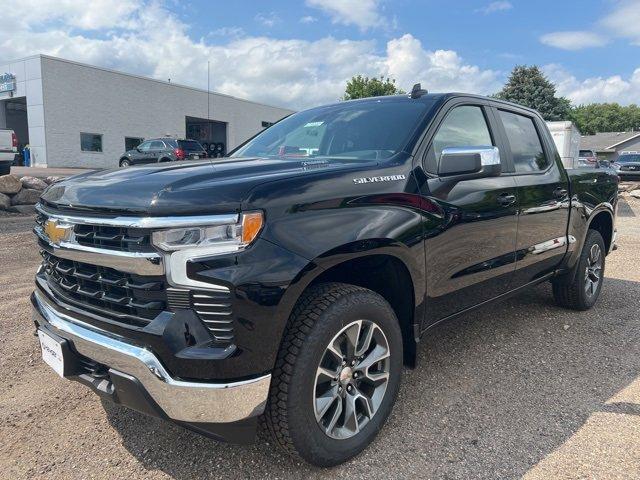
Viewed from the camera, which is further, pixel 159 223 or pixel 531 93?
pixel 531 93

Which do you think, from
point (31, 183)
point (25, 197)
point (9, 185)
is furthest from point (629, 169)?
point (9, 185)

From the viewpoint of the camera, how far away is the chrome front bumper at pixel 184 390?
2021 mm

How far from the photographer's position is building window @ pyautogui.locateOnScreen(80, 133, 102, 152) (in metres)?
29.2

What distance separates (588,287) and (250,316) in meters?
4.19

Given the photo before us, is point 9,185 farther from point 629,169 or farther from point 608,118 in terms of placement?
point 608,118

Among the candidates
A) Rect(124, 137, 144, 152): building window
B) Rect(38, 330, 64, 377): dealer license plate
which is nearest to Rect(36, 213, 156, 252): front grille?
Rect(38, 330, 64, 377): dealer license plate

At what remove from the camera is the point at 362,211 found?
250 centimetres

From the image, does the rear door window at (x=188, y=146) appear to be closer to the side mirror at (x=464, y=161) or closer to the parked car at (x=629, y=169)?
the parked car at (x=629, y=169)

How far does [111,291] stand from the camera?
2.21 meters

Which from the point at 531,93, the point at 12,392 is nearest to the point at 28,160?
the point at 12,392

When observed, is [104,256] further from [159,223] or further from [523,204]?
[523,204]

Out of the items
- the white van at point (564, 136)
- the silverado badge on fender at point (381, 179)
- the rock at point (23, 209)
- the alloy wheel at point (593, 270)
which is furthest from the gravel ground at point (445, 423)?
the white van at point (564, 136)

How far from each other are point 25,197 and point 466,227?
1052cm

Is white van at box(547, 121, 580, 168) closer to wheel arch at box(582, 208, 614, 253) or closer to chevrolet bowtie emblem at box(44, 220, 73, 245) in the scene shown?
wheel arch at box(582, 208, 614, 253)
